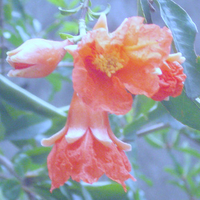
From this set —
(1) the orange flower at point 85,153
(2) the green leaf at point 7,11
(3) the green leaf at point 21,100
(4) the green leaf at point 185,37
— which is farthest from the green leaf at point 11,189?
(2) the green leaf at point 7,11

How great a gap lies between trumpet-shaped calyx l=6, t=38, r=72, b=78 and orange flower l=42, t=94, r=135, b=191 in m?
0.10

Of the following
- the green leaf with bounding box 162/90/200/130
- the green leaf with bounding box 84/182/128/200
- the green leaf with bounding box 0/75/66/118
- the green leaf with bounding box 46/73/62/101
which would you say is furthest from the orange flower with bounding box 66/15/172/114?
the green leaf with bounding box 46/73/62/101

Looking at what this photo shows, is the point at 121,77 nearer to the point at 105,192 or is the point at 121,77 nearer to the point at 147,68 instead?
the point at 147,68

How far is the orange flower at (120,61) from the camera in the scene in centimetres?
44

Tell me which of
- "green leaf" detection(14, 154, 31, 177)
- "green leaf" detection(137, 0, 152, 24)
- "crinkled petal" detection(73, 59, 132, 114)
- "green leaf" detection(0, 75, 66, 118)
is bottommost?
"green leaf" detection(14, 154, 31, 177)

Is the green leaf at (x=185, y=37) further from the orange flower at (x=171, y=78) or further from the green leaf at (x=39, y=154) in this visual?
the green leaf at (x=39, y=154)

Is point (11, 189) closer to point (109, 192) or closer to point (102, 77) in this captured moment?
point (109, 192)

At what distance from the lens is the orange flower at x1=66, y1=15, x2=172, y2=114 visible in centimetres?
44

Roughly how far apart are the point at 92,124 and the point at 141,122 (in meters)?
0.39

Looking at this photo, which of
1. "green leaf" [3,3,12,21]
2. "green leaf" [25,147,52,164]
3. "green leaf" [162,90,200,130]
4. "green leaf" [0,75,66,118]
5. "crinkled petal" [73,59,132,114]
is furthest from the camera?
"green leaf" [3,3,12,21]

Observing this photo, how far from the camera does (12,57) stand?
17.2 inches

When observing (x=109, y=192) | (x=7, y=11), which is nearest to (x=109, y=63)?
(x=109, y=192)

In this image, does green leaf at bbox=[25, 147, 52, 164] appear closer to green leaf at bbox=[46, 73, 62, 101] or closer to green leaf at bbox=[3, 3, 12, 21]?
green leaf at bbox=[46, 73, 62, 101]

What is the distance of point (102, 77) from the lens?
51 cm
